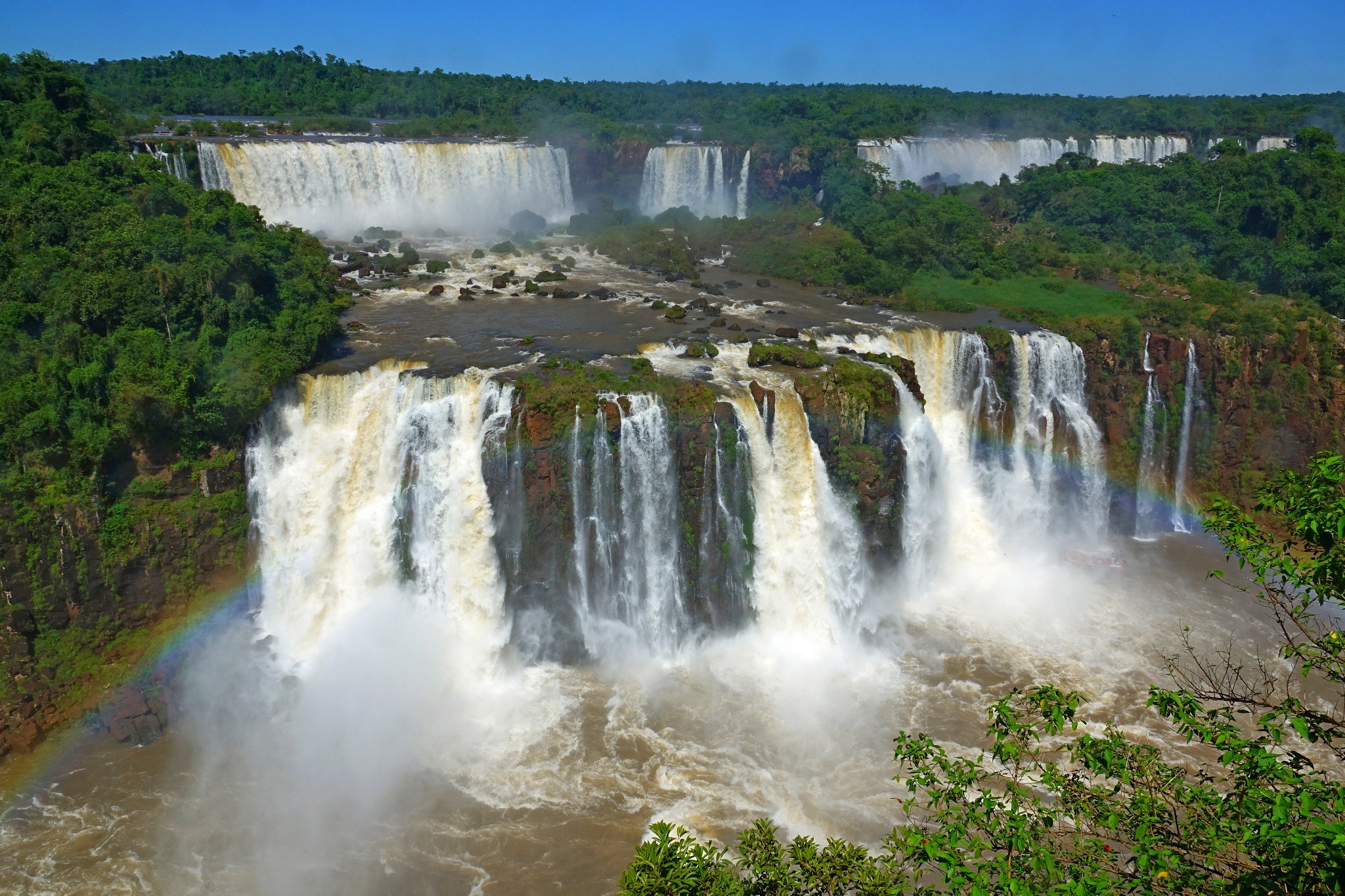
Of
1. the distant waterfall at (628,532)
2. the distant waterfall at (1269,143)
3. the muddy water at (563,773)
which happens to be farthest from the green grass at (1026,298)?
the distant waterfall at (1269,143)

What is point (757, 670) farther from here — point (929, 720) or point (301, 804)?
point (301, 804)

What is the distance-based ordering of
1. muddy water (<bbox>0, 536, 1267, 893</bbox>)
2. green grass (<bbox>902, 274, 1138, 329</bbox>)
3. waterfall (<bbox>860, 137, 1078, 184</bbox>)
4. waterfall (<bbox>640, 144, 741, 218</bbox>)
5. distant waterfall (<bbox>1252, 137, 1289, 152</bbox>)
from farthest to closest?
distant waterfall (<bbox>1252, 137, 1289, 152</bbox>)
waterfall (<bbox>860, 137, 1078, 184</bbox>)
waterfall (<bbox>640, 144, 741, 218</bbox>)
green grass (<bbox>902, 274, 1138, 329</bbox>)
muddy water (<bbox>0, 536, 1267, 893</bbox>)

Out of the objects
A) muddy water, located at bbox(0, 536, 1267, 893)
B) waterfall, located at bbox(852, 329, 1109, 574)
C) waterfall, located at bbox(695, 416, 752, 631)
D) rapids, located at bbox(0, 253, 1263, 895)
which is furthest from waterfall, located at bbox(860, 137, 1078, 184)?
muddy water, located at bbox(0, 536, 1267, 893)

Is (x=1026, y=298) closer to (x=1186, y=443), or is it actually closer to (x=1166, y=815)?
(x=1186, y=443)

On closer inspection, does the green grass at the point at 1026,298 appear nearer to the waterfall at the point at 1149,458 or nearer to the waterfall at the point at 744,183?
the waterfall at the point at 1149,458

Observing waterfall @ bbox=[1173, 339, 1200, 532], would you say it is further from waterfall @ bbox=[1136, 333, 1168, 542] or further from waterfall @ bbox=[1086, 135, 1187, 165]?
waterfall @ bbox=[1086, 135, 1187, 165]

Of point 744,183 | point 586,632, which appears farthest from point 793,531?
point 744,183
